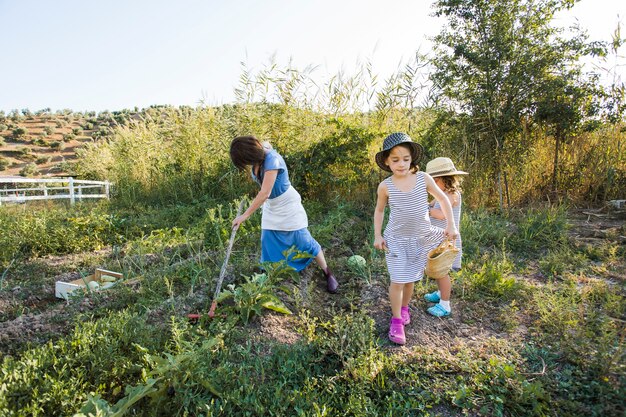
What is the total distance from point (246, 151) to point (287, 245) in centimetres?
98

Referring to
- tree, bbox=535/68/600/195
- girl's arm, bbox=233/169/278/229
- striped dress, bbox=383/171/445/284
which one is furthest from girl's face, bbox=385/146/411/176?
tree, bbox=535/68/600/195

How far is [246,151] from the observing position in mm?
3129

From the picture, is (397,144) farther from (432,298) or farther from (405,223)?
(432,298)

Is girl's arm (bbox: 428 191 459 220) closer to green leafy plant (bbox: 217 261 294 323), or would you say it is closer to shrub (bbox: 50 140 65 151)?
green leafy plant (bbox: 217 261 294 323)

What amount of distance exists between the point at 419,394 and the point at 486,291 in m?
1.57

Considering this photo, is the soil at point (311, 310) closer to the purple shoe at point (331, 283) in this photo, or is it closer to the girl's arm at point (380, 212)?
the purple shoe at point (331, 283)

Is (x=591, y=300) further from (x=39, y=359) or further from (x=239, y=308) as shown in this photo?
(x=39, y=359)

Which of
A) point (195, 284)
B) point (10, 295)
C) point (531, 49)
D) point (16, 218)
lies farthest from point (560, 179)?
point (16, 218)

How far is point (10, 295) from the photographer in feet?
11.6

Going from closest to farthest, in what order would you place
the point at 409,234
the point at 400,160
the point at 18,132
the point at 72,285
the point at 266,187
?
the point at 400,160, the point at 409,234, the point at 266,187, the point at 72,285, the point at 18,132

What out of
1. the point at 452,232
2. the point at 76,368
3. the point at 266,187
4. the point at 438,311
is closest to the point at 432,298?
the point at 438,311

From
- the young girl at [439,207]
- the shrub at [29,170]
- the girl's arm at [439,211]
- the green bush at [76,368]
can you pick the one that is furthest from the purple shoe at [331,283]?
the shrub at [29,170]

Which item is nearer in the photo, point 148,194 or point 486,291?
point 486,291

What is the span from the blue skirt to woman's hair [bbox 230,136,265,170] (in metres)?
0.75
